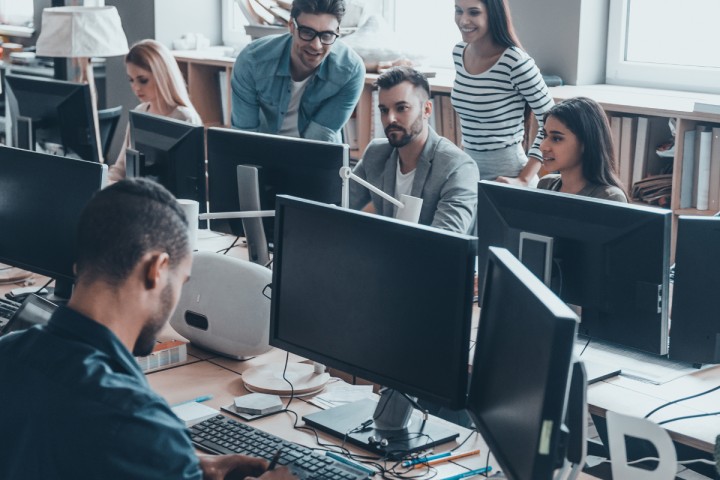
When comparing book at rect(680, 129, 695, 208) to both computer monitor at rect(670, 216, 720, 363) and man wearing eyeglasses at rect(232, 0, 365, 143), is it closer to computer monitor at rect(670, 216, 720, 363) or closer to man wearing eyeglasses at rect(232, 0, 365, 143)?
man wearing eyeglasses at rect(232, 0, 365, 143)

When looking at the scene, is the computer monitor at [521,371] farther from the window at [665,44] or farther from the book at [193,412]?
the window at [665,44]

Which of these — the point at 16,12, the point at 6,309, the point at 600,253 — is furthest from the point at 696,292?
the point at 16,12

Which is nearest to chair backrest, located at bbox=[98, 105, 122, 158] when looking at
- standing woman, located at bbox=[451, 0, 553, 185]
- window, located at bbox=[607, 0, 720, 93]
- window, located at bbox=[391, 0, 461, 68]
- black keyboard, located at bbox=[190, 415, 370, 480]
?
window, located at bbox=[391, 0, 461, 68]

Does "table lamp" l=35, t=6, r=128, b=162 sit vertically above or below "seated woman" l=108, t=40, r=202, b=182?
above

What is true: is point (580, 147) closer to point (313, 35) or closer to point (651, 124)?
point (651, 124)

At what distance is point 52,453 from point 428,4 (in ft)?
12.8

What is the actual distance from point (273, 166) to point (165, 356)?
0.62 meters

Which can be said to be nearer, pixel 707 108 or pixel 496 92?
pixel 707 108

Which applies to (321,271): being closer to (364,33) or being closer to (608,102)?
(608,102)

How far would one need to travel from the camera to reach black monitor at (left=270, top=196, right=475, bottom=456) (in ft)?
5.85

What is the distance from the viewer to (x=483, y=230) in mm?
2367

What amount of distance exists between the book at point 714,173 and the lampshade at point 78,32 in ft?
9.59

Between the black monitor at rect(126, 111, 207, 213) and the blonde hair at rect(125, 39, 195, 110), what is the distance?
0.85 m

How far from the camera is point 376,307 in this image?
1895 mm
